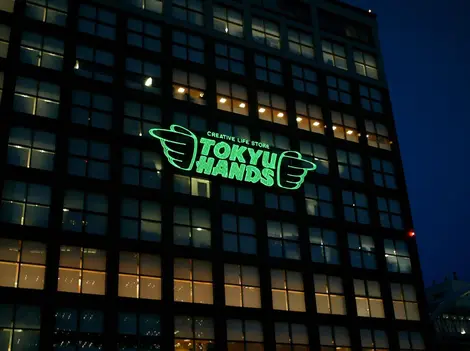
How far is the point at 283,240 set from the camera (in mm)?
54500

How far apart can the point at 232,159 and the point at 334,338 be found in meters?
18.1

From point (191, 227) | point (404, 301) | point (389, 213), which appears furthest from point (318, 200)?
point (191, 227)

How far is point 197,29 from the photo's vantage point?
59.9 meters

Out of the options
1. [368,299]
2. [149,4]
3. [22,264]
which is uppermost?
[149,4]

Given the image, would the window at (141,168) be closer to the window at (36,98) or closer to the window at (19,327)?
the window at (36,98)

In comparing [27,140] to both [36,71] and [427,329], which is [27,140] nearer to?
[36,71]

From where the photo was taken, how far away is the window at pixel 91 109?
50250 mm

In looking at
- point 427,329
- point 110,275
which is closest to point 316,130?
point 427,329

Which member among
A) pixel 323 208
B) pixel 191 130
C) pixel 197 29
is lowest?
pixel 323 208

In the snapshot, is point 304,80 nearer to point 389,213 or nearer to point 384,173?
point 384,173

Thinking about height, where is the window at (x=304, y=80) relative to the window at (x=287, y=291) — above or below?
above

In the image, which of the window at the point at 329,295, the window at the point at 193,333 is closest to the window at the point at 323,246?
the window at the point at 329,295

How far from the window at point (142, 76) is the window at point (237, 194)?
1092 cm

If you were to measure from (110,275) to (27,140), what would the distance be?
12.4 m
